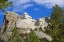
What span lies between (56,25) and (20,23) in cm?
6741

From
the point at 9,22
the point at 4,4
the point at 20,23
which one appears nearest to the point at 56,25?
the point at 4,4

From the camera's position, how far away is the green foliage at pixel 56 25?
177ft

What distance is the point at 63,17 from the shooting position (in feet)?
200

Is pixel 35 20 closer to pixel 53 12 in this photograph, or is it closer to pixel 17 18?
pixel 17 18

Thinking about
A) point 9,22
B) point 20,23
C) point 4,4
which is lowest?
point 4,4

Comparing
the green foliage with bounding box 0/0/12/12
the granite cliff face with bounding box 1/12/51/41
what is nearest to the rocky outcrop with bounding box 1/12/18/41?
the granite cliff face with bounding box 1/12/51/41

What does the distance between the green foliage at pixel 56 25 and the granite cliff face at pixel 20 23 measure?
57.9 meters

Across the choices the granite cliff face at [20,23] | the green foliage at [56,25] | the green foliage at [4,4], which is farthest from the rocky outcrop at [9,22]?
the green foliage at [4,4]

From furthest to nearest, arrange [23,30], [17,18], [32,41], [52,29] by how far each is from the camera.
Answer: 1. [17,18]
2. [23,30]
3. [32,41]
4. [52,29]

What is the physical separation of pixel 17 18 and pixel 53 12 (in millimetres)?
67646

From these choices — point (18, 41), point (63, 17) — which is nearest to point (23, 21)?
point (18, 41)

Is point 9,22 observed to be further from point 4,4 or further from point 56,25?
point 4,4

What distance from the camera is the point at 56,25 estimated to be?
5750 cm

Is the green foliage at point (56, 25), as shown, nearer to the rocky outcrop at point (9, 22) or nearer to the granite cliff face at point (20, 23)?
the granite cliff face at point (20, 23)
